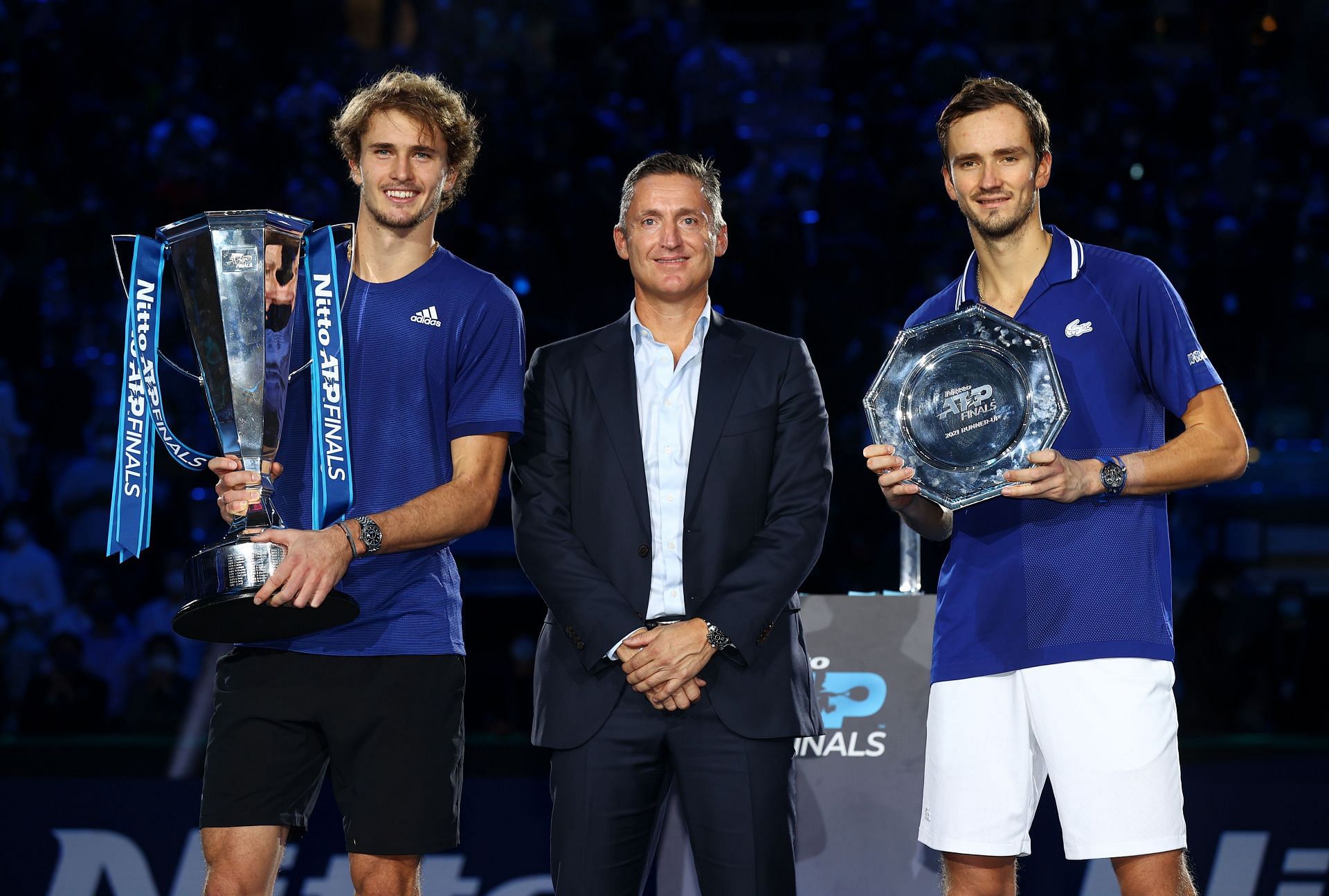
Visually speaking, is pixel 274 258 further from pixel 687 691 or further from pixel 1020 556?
pixel 1020 556

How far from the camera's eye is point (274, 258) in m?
2.76

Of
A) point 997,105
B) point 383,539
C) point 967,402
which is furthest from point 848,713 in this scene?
point 997,105

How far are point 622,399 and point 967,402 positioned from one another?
2.40 feet

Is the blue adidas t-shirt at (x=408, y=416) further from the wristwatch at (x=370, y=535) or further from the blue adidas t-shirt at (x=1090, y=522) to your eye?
the blue adidas t-shirt at (x=1090, y=522)

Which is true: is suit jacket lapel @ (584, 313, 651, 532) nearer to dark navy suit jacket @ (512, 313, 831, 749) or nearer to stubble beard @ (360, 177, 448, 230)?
dark navy suit jacket @ (512, 313, 831, 749)

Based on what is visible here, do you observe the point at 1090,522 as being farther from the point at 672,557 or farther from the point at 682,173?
the point at 682,173

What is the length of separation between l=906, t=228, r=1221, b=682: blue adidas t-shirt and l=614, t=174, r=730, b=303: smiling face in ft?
1.93

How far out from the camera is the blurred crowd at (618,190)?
6148mm

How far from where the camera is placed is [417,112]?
9.89ft

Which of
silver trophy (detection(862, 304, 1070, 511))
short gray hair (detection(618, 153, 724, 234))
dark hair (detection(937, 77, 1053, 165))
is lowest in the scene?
silver trophy (detection(862, 304, 1070, 511))

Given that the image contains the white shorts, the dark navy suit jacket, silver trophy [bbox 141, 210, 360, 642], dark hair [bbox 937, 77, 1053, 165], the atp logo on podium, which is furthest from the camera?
the atp logo on podium

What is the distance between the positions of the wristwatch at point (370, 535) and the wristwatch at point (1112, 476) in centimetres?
142

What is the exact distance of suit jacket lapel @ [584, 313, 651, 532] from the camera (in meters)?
2.96

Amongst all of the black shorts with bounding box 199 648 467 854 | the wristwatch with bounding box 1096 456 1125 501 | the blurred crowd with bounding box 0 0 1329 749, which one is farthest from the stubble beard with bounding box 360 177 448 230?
the blurred crowd with bounding box 0 0 1329 749
